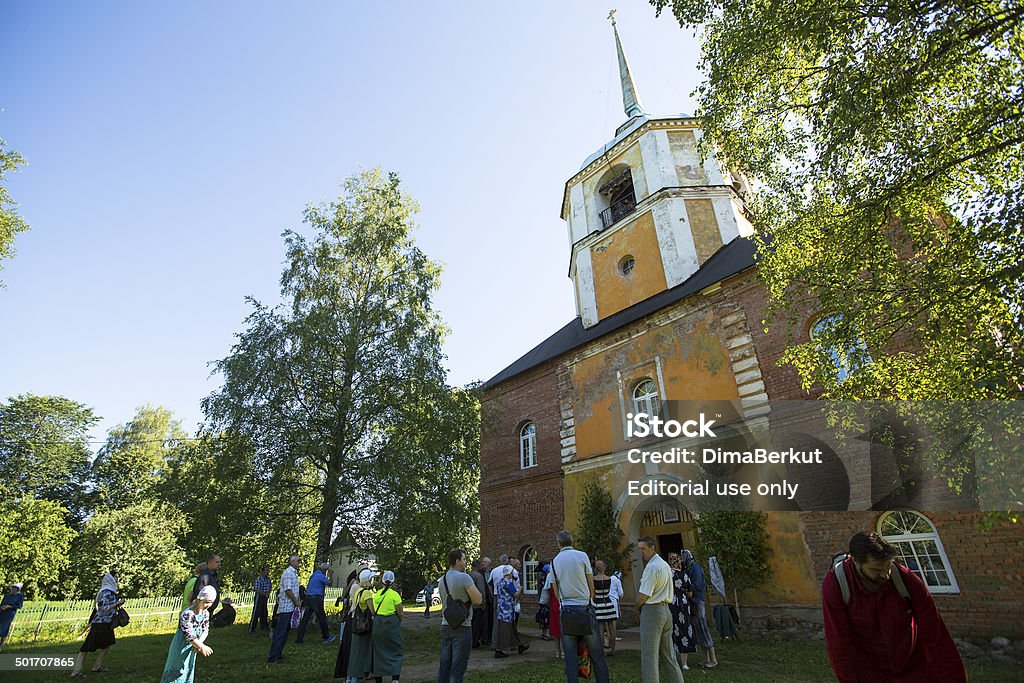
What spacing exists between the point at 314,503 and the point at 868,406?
48.2ft

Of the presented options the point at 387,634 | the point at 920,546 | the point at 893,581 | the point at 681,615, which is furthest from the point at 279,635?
the point at 920,546

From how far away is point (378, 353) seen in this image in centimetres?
1508

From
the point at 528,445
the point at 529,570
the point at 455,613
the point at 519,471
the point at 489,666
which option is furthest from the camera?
the point at 528,445

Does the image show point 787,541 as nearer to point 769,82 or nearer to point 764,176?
point 764,176

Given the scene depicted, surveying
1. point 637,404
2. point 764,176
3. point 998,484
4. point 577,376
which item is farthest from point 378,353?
point 998,484

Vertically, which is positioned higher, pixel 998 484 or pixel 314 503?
pixel 314 503

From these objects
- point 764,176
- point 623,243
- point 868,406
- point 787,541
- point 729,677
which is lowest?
point 729,677

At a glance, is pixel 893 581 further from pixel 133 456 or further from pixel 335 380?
pixel 133 456

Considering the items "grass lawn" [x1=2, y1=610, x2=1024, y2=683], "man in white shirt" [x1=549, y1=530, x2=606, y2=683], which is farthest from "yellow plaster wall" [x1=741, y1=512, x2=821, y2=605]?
"man in white shirt" [x1=549, y1=530, x2=606, y2=683]

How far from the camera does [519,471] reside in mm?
17672

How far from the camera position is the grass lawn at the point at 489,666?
24.1ft

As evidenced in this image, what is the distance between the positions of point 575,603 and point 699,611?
396cm

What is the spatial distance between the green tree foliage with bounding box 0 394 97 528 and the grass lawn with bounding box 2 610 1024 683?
30.3 metres

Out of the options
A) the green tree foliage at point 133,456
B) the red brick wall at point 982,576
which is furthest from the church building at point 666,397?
the green tree foliage at point 133,456
